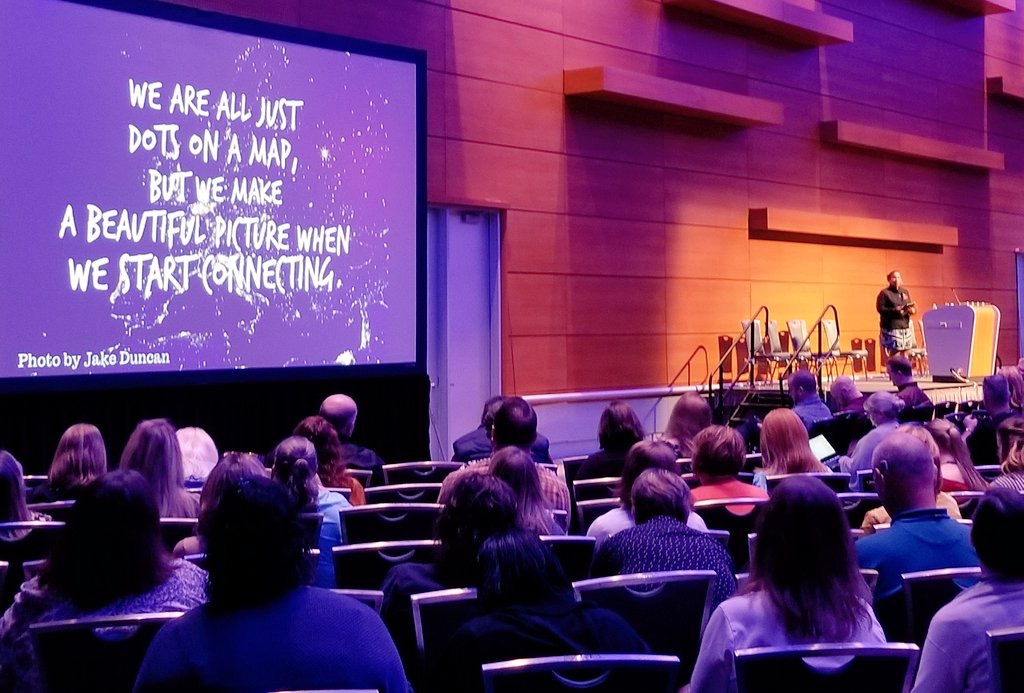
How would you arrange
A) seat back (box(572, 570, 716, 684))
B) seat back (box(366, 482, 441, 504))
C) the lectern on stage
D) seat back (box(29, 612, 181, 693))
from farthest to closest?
1. the lectern on stage
2. seat back (box(366, 482, 441, 504))
3. seat back (box(572, 570, 716, 684))
4. seat back (box(29, 612, 181, 693))

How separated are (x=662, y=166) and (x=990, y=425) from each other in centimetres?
589

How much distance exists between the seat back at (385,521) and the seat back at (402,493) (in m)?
0.62

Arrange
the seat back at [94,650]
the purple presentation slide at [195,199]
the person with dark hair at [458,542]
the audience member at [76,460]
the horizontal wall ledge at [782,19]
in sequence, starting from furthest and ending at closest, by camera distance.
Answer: the horizontal wall ledge at [782,19], the purple presentation slide at [195,199], the audience member at [76,460], the person with dark hair at [458,542], the seat back at [94,650]

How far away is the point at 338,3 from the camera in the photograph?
884cm

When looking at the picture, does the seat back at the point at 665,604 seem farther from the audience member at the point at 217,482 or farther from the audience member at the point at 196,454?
the audience member at the point at 196,454

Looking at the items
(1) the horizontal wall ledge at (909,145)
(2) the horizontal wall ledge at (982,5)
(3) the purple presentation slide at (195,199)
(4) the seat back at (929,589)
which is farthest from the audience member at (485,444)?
(2) the horizontal wall ledge at (982,5)

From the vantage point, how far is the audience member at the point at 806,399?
7.01 m

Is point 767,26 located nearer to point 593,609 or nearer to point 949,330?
point 949,330

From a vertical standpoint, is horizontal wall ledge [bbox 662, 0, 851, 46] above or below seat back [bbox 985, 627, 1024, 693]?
above

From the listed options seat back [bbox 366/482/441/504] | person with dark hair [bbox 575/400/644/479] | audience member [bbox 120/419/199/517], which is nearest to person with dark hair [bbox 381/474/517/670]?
audience member [bbox 120/419/199/517]

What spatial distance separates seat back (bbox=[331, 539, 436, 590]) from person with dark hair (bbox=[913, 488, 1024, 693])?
143 centimetres

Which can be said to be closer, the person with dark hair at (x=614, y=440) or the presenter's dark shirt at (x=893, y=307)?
the person with dark hair at (x=614, y=440)

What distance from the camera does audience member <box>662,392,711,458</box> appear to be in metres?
5.74

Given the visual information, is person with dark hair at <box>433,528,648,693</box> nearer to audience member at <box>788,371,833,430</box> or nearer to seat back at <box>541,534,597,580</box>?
seat back at <box>541,534,597,580</box>
